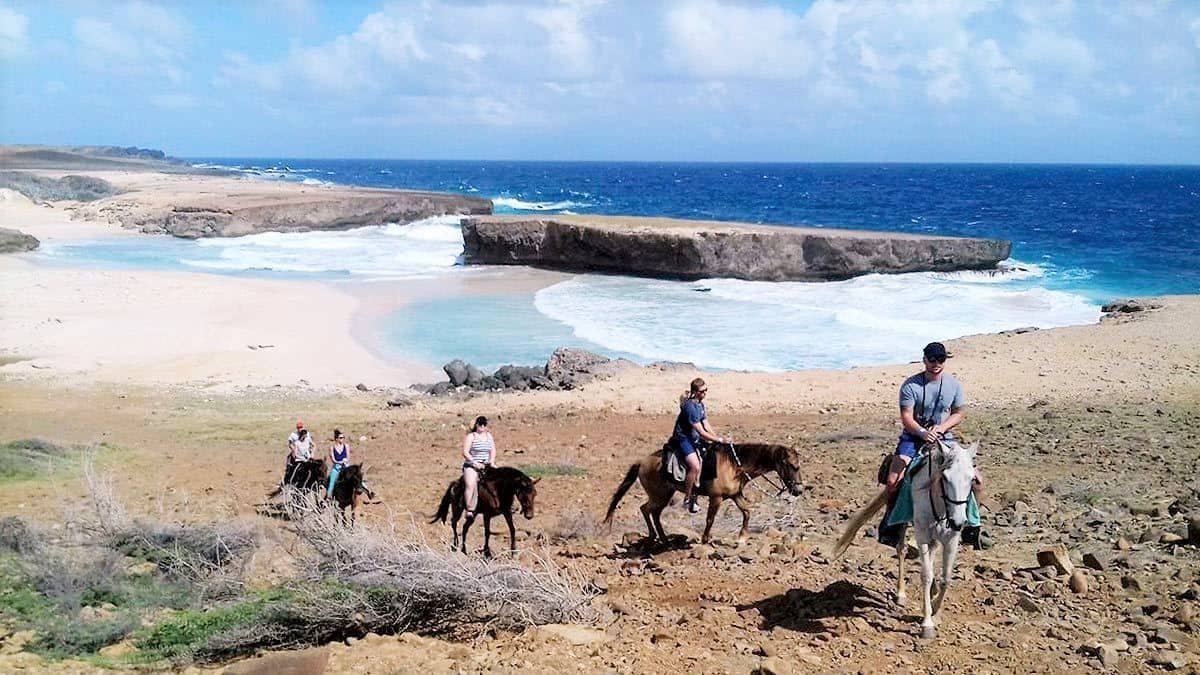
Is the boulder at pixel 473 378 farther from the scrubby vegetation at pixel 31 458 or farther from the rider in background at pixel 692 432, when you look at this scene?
the rider in background at pixel 692 432

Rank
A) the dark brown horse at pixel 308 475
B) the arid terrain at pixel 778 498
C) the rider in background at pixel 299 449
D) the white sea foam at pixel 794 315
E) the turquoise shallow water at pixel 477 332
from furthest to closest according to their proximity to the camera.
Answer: the white sea foam at pixel 794 315 < the turquoise shallow water at pixel 477 332 < the rider in background at pixel 299 449 < the dark brown horse at pixel 308 475 < the arid terrain at pixel 778 498

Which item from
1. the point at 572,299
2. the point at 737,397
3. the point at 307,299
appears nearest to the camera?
the point at 737,397

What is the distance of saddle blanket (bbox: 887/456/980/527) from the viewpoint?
726 centimetres

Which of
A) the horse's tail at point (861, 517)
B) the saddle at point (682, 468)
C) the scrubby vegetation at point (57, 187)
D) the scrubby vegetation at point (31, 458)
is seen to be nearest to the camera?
the horse's tail at point (861, 517)

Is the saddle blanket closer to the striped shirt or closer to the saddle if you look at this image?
the saddle

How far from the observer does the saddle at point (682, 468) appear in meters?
9.66

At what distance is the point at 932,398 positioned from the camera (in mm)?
7441

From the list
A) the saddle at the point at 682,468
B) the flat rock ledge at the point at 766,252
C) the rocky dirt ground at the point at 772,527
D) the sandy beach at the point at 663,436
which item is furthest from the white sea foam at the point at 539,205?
the saddle at the point at 682,468

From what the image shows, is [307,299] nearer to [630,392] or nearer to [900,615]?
[630,392]

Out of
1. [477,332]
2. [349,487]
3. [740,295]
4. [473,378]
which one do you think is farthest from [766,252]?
[349,487]

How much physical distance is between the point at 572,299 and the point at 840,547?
2697cm

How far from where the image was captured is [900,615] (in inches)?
299

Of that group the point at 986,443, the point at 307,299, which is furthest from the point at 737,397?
the point at 307,299

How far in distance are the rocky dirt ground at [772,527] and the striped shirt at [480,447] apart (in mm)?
1079
